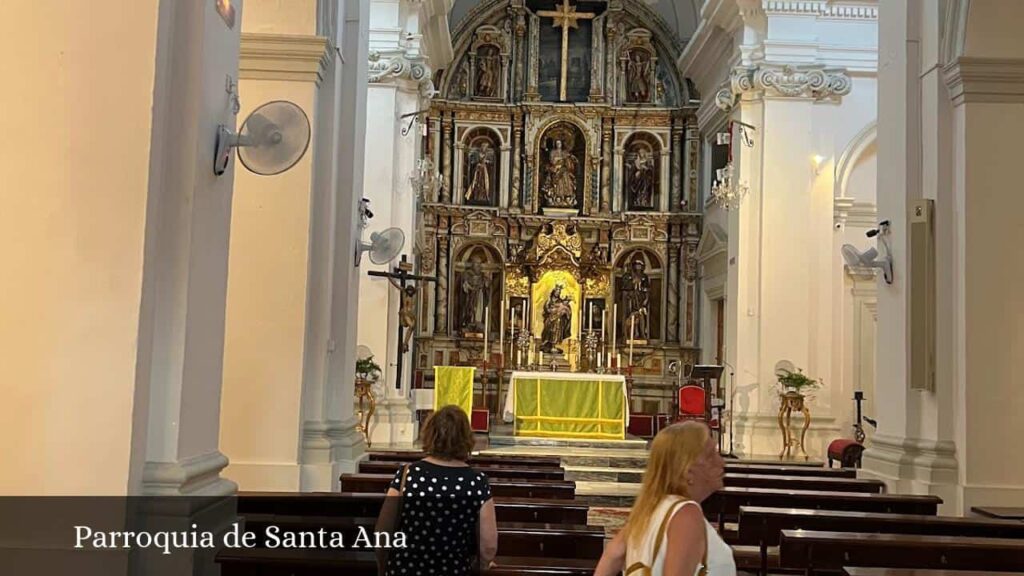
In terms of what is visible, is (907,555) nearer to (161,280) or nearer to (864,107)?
(161,280)

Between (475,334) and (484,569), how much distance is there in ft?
56.3

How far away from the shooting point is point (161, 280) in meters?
4.41

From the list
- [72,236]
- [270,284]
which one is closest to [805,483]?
[270,284]

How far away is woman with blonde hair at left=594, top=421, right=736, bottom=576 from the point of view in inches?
108

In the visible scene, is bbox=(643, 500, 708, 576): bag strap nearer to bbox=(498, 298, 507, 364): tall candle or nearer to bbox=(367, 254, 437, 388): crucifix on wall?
bbox=(367, 254, 437, 388): crucifix on wall

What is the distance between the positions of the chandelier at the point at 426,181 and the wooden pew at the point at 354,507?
35.4ft

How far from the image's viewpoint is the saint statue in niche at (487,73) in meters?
22.0

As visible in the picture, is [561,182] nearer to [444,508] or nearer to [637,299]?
[637,299]

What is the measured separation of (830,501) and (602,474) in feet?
20.3

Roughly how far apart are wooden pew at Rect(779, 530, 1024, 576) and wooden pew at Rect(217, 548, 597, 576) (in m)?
1.01

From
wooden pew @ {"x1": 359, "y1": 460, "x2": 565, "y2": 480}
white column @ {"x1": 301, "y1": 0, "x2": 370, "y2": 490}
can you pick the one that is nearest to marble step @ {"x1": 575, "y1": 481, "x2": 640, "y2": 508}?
wooden pew @ {"x1": 359, "y1": 460, "x2": 565, "y2": 480}

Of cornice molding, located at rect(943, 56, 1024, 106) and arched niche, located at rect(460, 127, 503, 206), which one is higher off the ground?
arched niche, located at rect(460, 127, 503, 206)

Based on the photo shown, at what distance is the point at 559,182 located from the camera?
71.2 ft

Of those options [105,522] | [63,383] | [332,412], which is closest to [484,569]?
[105,522]
